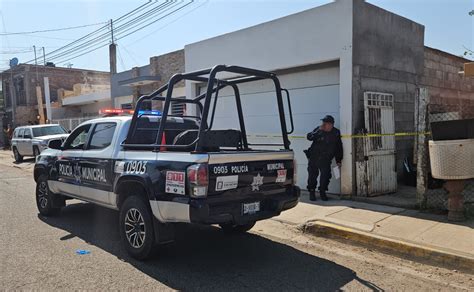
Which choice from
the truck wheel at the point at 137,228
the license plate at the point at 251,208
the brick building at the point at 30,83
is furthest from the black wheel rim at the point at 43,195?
the brick building at the point at 30,83

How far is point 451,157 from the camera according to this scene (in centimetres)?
600

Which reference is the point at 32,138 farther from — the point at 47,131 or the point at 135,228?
the point at 135,228

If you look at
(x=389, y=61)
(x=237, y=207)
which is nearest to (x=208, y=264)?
(x=237, y=207)

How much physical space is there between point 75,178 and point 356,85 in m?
5.71

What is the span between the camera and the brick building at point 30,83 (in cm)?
3391

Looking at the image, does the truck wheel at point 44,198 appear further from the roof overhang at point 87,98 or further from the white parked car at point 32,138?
→ the roof overhang at point 87,98

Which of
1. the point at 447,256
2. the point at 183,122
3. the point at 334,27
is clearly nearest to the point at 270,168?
the point at 183,122

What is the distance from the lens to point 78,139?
6.87 meters

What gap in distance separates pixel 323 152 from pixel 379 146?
4.64 ft

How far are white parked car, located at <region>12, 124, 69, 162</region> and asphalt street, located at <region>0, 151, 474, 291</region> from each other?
1181 cm

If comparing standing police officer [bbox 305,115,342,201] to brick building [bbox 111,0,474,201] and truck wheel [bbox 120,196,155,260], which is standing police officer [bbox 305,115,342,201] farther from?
truck wheel [bbox 120,196,155,260]

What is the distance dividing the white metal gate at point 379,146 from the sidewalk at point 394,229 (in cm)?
89

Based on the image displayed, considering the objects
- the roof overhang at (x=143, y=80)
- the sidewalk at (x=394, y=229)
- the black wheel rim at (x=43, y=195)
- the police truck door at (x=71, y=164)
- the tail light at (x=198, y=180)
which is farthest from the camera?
the roof overhang at (x=143, y=80)

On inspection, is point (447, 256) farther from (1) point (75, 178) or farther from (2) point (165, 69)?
(2) point (165, 69)
